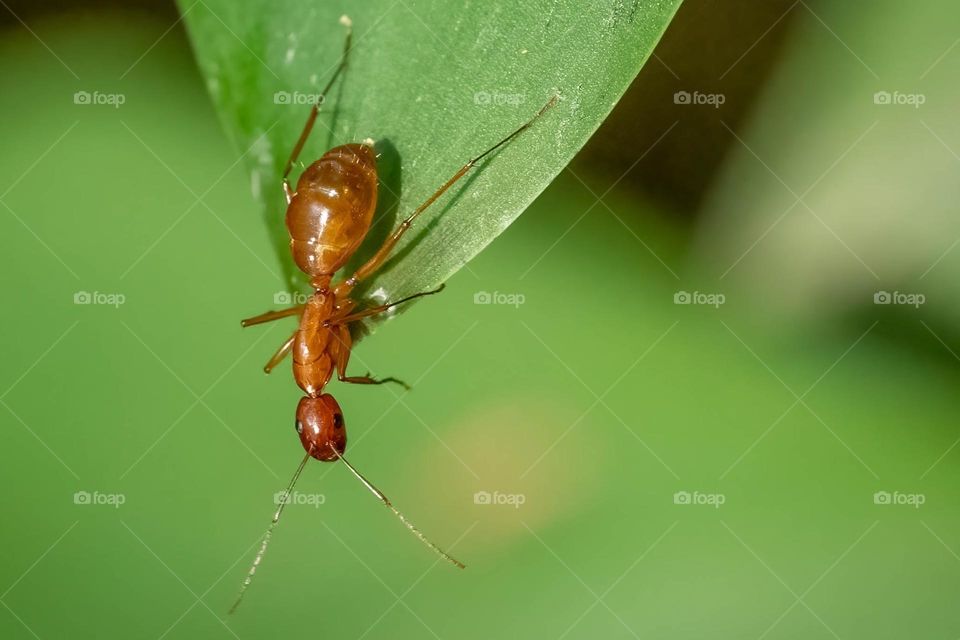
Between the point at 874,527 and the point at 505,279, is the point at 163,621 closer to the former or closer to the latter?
the point at 505,279

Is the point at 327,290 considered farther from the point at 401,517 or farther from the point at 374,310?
the point at 401,517

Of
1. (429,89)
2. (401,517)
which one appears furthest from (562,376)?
(429,89)

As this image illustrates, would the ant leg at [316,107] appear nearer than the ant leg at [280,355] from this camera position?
Yes

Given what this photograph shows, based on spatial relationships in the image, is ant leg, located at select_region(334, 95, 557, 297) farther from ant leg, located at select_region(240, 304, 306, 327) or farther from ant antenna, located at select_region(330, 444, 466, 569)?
ant antenna, located at select_region(330, 444, 466, 569)

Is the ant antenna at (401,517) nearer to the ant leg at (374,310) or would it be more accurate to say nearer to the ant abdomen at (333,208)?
the ant leg at (374,310)

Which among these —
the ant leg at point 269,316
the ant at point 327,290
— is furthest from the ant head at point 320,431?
the ant leg at point 269,316

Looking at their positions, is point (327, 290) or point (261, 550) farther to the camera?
point (327, 290)
